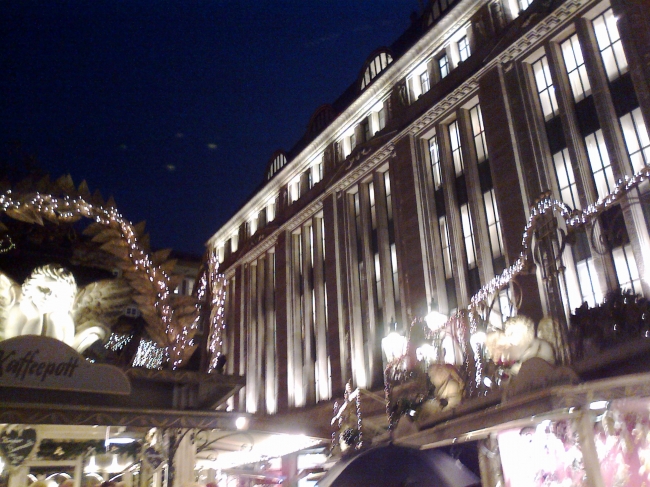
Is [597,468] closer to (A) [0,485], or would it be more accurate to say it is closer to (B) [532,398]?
(B) [532,398]

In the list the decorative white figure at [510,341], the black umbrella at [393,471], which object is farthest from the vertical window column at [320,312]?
the black umbrella at [393,471]

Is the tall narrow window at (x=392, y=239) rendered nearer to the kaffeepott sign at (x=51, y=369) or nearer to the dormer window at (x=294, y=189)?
the dormer window at (x=294, y=189)

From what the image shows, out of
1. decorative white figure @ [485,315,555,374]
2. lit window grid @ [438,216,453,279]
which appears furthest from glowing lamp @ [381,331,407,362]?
lit window grid @ [438,216,453,279]

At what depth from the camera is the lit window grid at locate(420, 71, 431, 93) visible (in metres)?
26.0

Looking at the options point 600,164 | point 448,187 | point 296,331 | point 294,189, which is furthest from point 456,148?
point 294,189

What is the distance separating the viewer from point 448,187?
2302 centimetres

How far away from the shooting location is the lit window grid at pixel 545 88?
64.5 ft

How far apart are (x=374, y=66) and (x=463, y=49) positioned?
24.5 ft

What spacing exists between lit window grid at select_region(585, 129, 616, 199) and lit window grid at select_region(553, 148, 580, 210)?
71 cm

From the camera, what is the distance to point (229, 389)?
775 centimetres

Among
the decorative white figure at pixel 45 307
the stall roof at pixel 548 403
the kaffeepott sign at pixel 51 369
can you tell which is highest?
the decorative white figure at pixel 45 307

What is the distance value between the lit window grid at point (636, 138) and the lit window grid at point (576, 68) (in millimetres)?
1918

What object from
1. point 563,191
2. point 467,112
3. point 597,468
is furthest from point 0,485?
point 467,112

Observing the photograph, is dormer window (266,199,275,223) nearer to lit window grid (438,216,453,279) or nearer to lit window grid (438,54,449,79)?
lit window grid (438,54,449,79)
